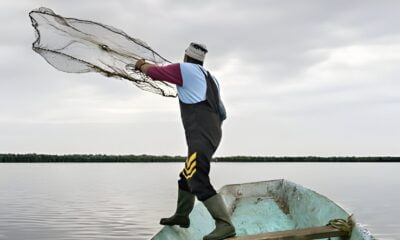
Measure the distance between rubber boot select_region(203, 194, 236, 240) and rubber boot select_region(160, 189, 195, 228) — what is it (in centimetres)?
77

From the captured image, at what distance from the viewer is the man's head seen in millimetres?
6109

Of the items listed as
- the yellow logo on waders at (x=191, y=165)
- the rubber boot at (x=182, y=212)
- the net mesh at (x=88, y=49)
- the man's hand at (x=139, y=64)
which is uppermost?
the net mesh at (x=88, y=49)

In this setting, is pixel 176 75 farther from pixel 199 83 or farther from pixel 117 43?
pixel 117 43

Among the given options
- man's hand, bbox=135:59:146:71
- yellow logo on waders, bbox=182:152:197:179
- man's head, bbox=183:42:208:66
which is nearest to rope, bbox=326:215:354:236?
yellow logo on waders, bbox=182:152:197:179

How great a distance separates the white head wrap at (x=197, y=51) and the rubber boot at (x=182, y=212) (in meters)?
1.40

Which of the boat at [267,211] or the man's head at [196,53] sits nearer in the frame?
the man's head at [196,53]

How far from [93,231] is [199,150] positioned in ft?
49.8

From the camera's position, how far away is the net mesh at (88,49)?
258 inches

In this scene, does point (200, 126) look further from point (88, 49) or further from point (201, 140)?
point (88, 49)

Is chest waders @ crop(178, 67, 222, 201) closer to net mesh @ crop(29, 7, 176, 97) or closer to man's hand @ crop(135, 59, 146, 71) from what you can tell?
man's hand @ crop(135, 59, 146, 71)

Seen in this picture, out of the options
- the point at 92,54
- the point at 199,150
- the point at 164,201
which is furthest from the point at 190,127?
the point at 164,201

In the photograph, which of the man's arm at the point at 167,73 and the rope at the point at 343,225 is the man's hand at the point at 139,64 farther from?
the rope at the point at 343,225

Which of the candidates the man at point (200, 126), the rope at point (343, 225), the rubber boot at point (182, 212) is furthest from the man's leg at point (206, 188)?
the rope at point (343, 225)

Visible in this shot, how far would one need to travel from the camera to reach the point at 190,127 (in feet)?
19.4
